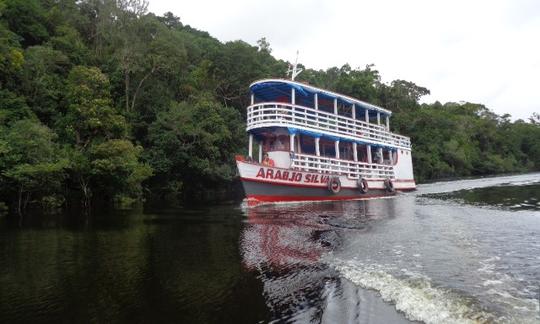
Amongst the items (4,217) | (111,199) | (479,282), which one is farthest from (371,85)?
(479,282)

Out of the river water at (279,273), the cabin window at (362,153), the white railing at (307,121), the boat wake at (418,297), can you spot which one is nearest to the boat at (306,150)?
the white railing at (307,121)

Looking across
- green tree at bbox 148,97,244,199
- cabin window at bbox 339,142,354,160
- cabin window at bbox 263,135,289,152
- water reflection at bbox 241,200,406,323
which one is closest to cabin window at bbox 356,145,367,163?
cabin window at bbox 339,142,354,160

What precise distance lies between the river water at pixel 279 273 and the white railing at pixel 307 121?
10.5m

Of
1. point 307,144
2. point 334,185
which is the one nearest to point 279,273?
point 334,185

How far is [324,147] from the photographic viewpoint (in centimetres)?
2898

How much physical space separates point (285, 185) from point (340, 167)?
5031 millimetres

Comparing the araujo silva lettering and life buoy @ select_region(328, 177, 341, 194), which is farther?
life buoy @ select_region(328, 177, 341, 194)

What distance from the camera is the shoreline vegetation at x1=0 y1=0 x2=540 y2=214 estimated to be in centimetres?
2142

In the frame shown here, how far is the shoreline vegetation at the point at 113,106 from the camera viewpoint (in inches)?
843

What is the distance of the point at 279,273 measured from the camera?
25.7 feet

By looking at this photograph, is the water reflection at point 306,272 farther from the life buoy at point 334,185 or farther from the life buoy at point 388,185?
the life buoy at point 388,185

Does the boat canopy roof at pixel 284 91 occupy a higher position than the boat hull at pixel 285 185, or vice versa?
the boat canopy roof at pixel 284 91

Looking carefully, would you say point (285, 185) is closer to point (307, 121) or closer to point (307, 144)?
point (307, 121)

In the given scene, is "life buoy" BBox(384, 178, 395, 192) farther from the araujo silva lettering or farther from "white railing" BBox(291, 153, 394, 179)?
the araujo silva lettering
